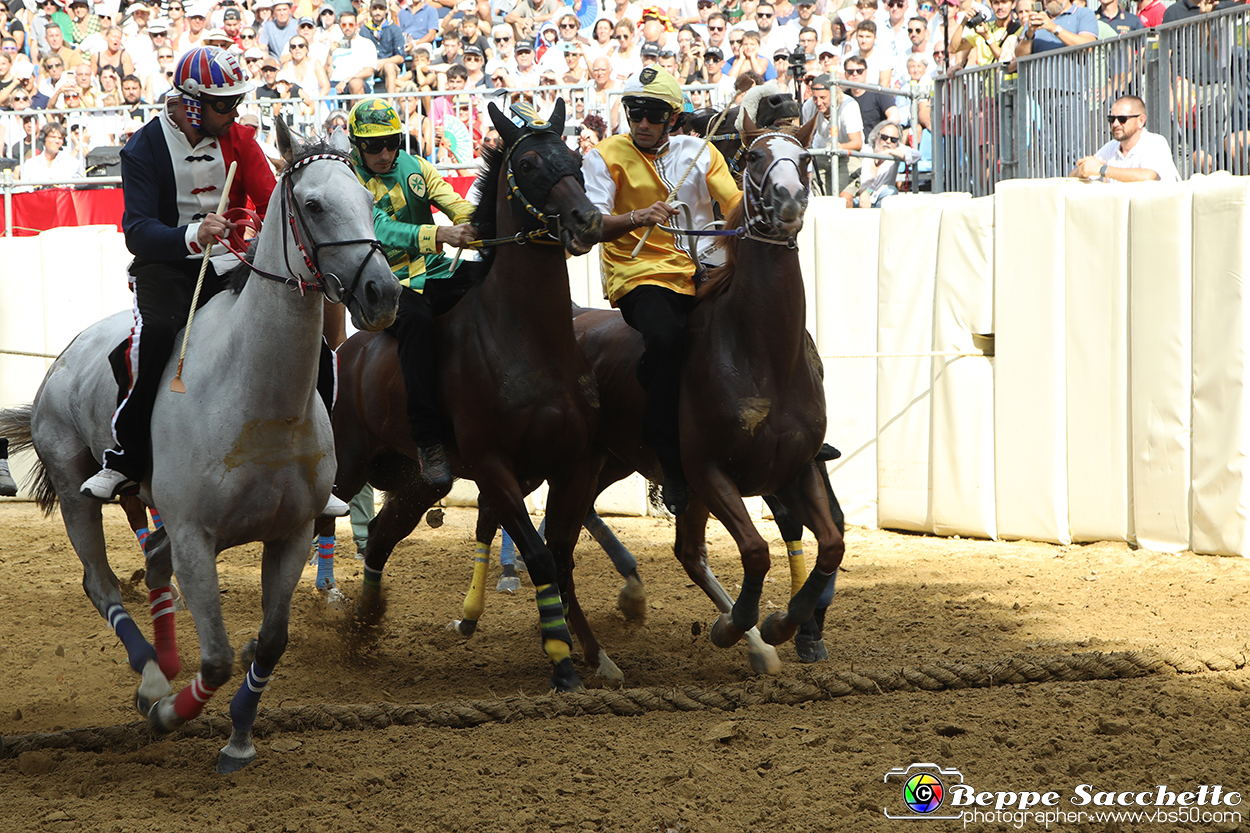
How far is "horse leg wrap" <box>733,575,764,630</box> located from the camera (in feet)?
17.6

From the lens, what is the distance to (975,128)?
35.8 feet

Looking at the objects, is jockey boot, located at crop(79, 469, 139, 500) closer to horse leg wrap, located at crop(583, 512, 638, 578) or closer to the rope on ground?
the rope on ground

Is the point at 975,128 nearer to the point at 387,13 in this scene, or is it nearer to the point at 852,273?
the point at 852,273

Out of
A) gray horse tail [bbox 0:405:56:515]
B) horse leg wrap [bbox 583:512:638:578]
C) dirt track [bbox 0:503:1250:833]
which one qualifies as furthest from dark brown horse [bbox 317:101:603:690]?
gray horse tail [bbox 0:405:56:515]

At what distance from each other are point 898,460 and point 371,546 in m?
4.54

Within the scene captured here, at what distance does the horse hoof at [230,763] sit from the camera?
4477 mm

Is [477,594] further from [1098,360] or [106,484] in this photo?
[1098,360]

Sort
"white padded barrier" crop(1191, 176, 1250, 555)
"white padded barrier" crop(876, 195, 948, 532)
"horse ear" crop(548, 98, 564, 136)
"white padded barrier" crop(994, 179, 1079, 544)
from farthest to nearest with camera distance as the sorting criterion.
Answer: "white padded barrier" crop(876, 195, 948, 532) → "white padded barrier" crop(994, 179, 1079, 544) → "white padded barrier" crop(1191, 176, 1250, 555) → "horse ear" crop(548, 98, 564, 136)

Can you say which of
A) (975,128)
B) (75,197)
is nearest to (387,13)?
(75,197)

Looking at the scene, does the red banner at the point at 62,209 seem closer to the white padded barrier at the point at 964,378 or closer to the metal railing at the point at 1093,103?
the metal railing at the point at 1093,103

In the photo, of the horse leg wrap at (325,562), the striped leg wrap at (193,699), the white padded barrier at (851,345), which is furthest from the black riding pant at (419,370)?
the white padded barrier at (851,345)

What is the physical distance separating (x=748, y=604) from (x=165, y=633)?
254cm

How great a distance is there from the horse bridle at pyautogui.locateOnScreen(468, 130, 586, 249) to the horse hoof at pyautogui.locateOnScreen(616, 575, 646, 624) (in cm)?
225

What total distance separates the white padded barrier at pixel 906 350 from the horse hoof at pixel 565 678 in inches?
185
